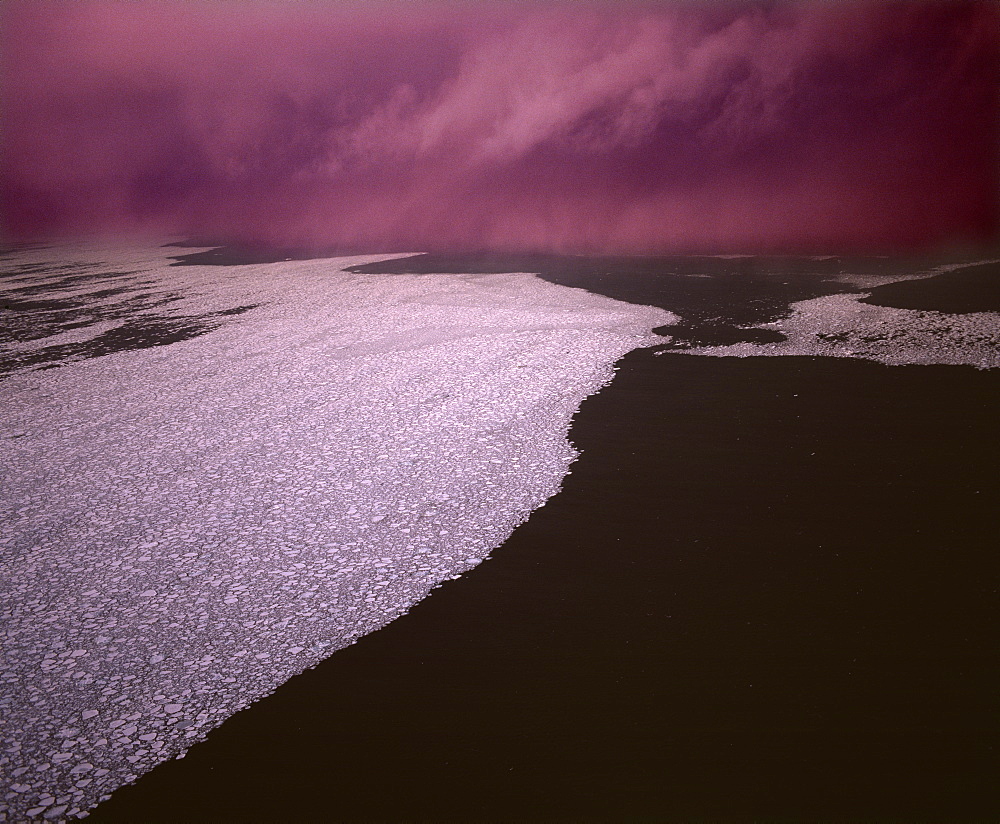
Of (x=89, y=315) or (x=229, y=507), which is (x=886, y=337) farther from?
(x=89, y=315)

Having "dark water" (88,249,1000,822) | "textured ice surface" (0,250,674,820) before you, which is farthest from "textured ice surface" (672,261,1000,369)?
"dark water" (88,249,1000,822)

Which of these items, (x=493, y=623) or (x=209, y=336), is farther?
(x=209, y=336)

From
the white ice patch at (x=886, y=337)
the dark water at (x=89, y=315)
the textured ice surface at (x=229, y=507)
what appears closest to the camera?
the textured ice surface at (x=229, y=507)

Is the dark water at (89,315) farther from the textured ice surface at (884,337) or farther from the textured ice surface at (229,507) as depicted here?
the textured ice surface at (884,337)

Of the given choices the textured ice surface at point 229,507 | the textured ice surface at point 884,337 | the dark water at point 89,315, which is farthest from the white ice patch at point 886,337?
the dark water at point 89,315

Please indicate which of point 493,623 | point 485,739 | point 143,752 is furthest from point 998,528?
point 143,752

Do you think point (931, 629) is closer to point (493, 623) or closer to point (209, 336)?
point (493, 623)

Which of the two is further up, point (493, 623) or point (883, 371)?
point (883, 371)

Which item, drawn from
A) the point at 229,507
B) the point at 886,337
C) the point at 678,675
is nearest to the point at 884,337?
the point at 886,337
